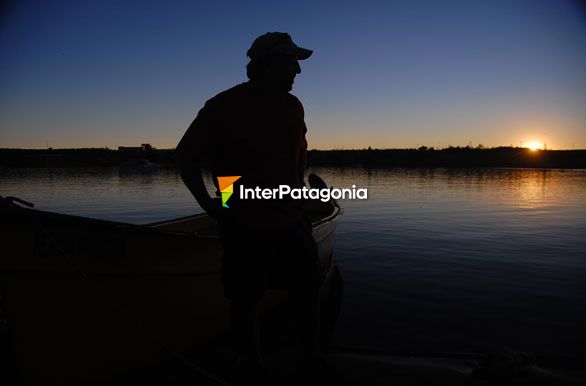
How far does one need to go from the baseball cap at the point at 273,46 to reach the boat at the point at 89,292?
2.05m

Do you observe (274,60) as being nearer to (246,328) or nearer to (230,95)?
(230,95)

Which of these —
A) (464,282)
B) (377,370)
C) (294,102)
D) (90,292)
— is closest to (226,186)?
(294,102)

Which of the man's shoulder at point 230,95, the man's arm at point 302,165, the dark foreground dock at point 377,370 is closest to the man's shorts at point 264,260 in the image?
the man's arm at point 302,165

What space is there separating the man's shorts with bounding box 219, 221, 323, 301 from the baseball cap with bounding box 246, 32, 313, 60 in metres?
1.42

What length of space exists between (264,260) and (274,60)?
163 cm

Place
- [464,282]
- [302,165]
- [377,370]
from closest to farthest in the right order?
[302,165] → [377,370] → [464,282]

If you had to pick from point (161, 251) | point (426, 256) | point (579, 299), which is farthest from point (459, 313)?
point (161, 251)

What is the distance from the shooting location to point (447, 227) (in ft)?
54.2

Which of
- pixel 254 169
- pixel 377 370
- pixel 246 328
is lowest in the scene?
pixel 377 370

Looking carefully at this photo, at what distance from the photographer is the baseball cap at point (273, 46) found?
10.1 ft

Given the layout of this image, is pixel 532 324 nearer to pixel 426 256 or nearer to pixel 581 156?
pixel 426 256

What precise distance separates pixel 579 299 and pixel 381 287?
3763 mm

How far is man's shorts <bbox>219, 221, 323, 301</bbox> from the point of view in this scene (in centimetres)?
307

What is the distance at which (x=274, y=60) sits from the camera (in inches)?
122
